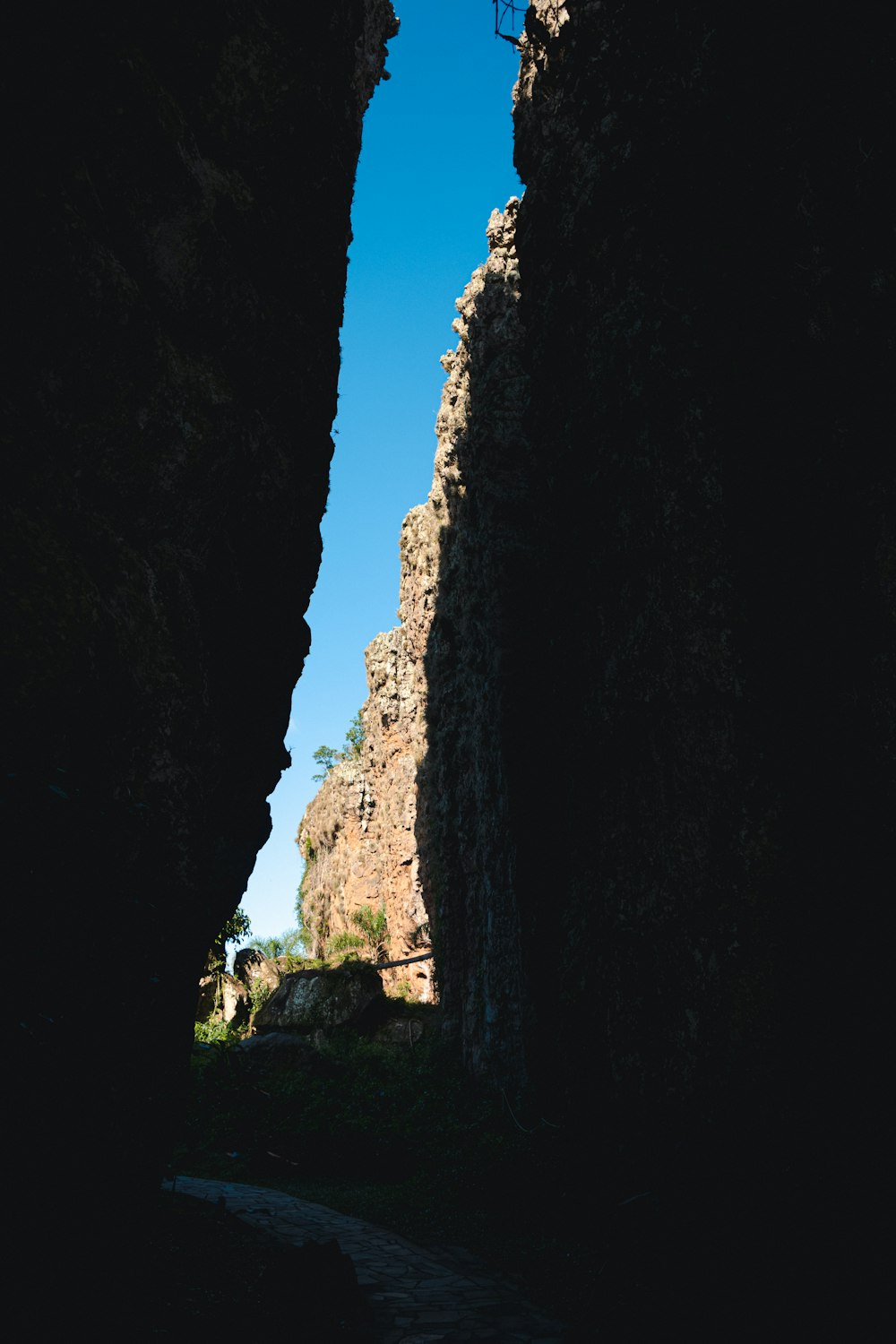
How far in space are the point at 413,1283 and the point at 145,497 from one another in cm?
672

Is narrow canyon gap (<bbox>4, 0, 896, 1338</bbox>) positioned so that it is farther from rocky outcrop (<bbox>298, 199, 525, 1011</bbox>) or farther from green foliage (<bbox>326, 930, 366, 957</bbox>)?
green foliage (<bbox>326, 930, 366, 957</bbox>)

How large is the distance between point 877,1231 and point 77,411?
7.51 meters

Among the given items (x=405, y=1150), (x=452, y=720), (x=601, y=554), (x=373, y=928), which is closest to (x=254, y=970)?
(x=373, y=928)

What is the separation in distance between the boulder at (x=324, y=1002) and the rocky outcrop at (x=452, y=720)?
104 inches

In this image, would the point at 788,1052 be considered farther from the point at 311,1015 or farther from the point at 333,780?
the point at 333,780

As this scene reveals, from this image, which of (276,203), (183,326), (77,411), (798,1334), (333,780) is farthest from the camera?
(333,780)

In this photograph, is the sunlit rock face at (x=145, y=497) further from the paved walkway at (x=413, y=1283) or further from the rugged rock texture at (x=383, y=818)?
the rugged rock texture at (x=383, y=818)

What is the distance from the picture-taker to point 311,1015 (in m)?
22.7

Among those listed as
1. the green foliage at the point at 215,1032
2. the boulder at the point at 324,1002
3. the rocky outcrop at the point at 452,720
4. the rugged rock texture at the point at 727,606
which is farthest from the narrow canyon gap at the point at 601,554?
the green foliage at the point at 215,1032

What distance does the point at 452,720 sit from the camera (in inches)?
824

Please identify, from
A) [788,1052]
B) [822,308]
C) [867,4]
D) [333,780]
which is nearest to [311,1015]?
[333,780]

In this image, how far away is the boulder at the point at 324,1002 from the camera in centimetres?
2261

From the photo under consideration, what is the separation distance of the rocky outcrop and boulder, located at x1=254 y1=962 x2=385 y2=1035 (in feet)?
8.68

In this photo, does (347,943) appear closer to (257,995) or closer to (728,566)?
(257,995)
